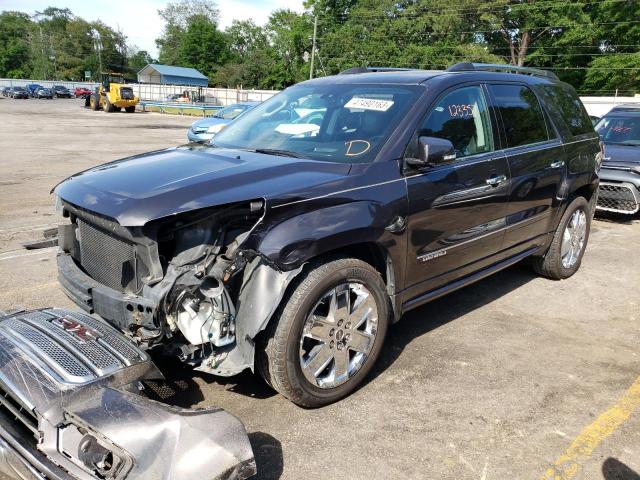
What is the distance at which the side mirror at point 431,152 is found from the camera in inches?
133

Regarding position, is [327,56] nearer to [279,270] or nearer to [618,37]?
[618,37]

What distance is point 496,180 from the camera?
162 inches

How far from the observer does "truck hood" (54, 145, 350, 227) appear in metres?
2.71

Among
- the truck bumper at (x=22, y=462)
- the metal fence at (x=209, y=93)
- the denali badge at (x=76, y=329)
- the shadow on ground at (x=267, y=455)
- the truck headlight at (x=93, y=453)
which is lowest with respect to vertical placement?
the shadow on ground at (x=267, y=455)

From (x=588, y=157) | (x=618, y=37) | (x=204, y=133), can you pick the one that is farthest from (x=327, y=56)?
(x=588, y=157)

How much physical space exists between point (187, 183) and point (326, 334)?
1.14 metres

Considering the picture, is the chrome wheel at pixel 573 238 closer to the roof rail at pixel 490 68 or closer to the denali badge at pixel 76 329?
the roof rail at pixel 490 68

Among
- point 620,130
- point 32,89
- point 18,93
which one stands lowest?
point 620,130

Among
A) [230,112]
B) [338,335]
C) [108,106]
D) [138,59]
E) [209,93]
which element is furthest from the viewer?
[138,59]

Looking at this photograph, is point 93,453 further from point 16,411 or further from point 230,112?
point 230,112

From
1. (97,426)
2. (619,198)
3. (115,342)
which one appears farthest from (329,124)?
(619,198)

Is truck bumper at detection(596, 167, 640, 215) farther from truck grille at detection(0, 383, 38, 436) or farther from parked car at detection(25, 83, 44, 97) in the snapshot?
parked car at detection(25, 83, 44, 97)

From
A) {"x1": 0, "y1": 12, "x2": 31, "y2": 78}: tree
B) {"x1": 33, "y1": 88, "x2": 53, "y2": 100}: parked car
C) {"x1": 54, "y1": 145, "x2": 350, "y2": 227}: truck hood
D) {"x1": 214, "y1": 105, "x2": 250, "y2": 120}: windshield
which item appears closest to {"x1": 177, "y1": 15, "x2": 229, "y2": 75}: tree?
{"x1": 0, "y1": 12, "x2": 31, "y2": 78}: tree

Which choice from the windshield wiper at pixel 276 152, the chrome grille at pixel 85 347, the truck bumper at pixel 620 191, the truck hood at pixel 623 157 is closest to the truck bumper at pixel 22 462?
the chrome grille at pixel 85 347
